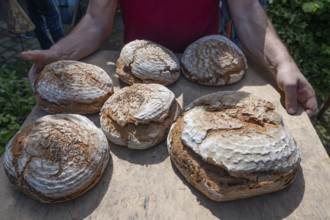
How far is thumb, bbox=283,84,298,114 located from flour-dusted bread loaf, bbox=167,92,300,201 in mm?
312

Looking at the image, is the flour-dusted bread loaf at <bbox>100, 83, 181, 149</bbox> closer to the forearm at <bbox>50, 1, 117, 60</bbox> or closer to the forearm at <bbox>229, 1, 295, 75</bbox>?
the forearm at <bbox>50, 1, 117, 60</bbox>

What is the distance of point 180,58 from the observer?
80.3 inches

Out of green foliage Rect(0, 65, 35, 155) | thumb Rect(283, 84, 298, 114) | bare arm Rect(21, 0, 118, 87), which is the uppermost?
bare arm Rect(21, 0, 118, 87)

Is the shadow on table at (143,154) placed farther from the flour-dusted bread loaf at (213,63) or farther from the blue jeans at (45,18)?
the blue jeans at (45,18)

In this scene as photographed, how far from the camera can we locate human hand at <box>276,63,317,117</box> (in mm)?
1729

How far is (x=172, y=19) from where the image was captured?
2090 millimetres

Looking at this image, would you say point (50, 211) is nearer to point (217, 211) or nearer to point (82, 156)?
point (82, 156)

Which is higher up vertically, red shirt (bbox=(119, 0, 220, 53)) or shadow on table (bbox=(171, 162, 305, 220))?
red shirt (bbox=(119, 0, 220, 53))

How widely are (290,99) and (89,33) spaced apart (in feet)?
4.20

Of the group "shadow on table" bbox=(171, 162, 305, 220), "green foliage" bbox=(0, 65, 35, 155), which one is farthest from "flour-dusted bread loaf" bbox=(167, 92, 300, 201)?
"green foliage" bbox=(0, 65, 35, 155)

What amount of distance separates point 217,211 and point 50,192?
2.21 ft

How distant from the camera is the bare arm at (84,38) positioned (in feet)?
6.23

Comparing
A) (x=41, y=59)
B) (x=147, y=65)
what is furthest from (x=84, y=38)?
(x=147, y=65)

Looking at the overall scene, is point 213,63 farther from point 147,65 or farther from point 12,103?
point 12,103
